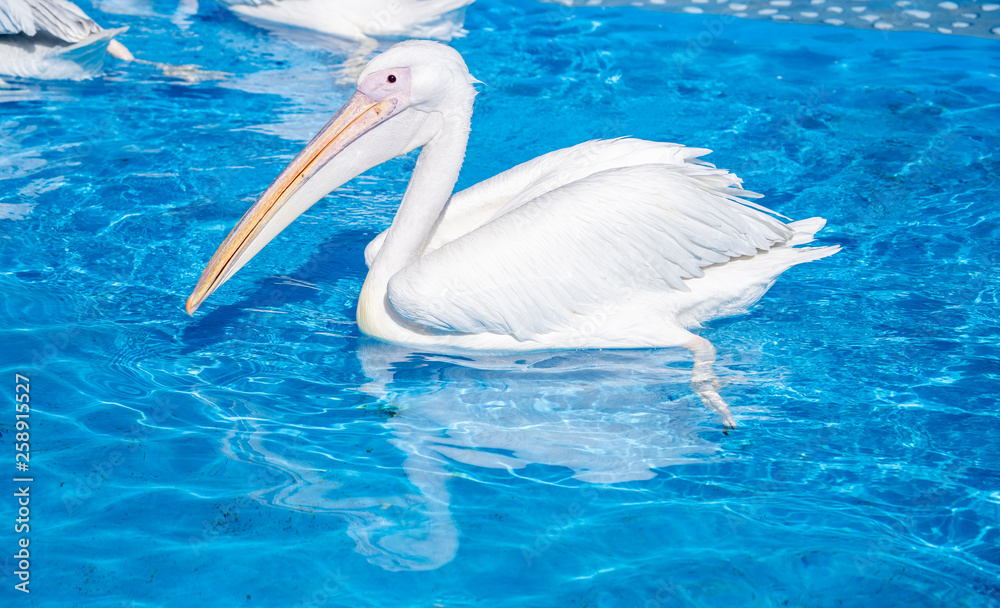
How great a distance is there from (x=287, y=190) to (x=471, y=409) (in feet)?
3.43

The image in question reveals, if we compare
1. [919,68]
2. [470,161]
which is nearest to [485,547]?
[470,161]

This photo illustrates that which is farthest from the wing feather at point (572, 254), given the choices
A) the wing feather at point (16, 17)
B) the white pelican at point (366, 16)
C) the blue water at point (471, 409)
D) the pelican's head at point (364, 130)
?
the white pelican at point (366, 16)

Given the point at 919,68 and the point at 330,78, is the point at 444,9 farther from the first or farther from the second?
the point at 919,68

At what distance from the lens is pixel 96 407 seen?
305 cm

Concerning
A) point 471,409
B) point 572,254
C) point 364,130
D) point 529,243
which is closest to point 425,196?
point 364,130

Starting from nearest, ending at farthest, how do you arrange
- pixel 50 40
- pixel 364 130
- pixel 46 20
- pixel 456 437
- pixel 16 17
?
pixel 456 437
pixel 364 130
pixel 16 17
pixel 46 20
pixel 50 40

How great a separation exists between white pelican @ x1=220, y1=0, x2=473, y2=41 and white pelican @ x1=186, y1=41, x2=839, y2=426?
3566mm

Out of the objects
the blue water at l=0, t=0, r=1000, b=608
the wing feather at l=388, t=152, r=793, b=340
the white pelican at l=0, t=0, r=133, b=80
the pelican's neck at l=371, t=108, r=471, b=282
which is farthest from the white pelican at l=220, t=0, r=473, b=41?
the wing feather at l=388, t=152, r=793, b=340

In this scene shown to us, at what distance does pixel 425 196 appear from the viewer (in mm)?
3338

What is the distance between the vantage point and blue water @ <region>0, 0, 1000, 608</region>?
2443mm

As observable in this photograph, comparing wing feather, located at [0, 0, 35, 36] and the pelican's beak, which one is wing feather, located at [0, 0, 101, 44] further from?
the pelican's beak

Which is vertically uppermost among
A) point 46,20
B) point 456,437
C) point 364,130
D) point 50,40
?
point 46,20

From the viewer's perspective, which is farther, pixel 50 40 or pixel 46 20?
pixel 50 40

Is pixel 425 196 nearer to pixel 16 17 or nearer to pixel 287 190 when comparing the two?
pixel 287 190
